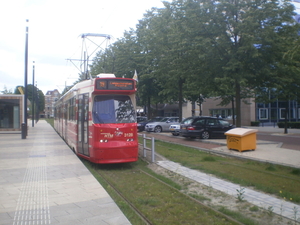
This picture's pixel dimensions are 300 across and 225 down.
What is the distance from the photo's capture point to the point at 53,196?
22.2 feet

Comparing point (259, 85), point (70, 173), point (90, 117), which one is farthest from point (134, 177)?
point (259, 85)

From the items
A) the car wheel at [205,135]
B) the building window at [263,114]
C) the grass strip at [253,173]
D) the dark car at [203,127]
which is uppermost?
the building window at [263,114]

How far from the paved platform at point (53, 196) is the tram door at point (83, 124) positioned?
654 millimetres

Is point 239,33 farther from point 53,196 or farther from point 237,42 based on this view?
point 53,196

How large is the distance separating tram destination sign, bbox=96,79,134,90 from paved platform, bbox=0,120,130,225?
289cm

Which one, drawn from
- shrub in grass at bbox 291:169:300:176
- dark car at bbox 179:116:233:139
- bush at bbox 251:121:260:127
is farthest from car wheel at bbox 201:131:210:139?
bush at bbox 251:121:260:127

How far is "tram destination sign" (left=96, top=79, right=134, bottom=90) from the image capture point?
33.7 feet

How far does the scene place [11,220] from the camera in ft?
17.3

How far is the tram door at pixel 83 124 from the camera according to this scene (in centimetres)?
A: 1070

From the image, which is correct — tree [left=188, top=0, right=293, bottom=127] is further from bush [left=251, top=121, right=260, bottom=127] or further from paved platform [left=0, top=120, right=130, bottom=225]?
bush [left=251, top=121, right=260, bottom=127]

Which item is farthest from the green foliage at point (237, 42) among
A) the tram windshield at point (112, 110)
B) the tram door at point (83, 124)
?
the tram windshield at point (112, 110)

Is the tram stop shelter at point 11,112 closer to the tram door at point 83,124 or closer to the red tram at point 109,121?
the tram door at point 83,124

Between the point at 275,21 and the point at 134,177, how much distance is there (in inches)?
516

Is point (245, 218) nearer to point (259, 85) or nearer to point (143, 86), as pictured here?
point (259, 85)
